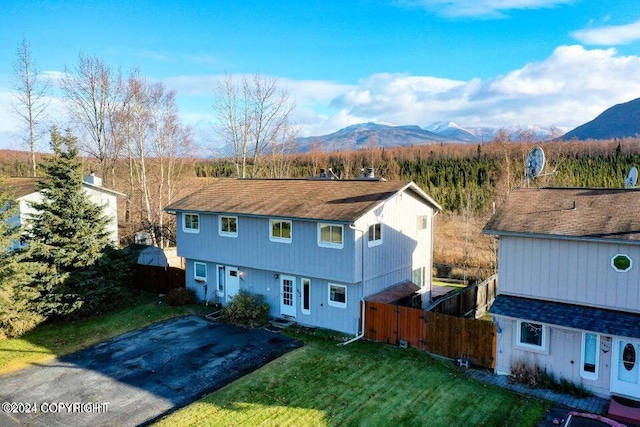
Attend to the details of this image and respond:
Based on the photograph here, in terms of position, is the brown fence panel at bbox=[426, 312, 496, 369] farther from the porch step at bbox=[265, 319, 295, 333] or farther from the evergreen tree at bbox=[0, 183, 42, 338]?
the evergreen tree at bbox=[0, 183, 42, 338]

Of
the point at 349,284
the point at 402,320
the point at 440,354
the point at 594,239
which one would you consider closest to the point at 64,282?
the point at 349,284

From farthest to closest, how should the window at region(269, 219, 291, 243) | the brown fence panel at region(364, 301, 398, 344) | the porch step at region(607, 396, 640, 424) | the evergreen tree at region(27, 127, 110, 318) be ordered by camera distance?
the evergreen tree at region(27, 127, 110, 318), the window at region(269, 219, 291, 243), the brown fence panel at region(364, 301, 398, 344), the porch step at region(607, 396, 640, 424)

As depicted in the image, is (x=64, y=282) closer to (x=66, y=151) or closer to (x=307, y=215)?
(x=66, y=151)

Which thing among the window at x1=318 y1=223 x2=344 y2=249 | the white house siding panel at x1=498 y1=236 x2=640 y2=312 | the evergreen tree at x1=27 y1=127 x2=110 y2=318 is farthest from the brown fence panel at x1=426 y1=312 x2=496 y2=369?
the evergreen tree at x1=27 y1=127 x2=110 y2=318

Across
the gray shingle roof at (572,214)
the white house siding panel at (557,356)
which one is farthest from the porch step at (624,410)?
the gray shingle roof at (572,214)

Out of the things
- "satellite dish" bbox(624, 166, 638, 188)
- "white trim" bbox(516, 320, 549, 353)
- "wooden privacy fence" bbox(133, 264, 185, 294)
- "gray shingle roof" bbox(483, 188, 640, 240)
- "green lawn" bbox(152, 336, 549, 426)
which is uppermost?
"satellite dish" bbox(624, 166, 638, 188)

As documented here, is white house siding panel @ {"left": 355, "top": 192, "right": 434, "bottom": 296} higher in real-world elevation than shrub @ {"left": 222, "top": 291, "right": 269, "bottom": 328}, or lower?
higher

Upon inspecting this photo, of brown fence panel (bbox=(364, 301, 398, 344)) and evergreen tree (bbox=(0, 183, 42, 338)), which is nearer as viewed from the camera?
brown fence panel (bbox=(364, 301, 398, 344))
